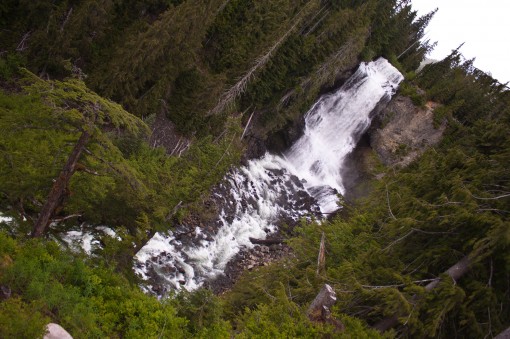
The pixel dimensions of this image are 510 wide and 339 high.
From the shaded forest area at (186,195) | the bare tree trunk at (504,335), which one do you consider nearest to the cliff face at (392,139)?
the shaded forest area at (186,195)

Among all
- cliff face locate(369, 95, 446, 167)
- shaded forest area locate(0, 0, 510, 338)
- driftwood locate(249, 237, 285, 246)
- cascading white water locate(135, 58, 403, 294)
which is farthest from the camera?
cliff face locate(369, 95, 446, 167)

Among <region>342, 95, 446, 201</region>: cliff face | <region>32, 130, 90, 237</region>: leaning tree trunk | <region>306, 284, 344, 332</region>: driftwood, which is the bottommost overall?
<region>32, 130, 90, 237</region>: leaning tree trunk

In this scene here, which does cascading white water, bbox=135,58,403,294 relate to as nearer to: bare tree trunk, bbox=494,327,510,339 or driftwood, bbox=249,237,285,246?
driftwood, bbox=249,237,285,246

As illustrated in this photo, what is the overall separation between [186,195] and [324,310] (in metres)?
8.99

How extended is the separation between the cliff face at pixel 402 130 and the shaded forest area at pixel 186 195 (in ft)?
45.3

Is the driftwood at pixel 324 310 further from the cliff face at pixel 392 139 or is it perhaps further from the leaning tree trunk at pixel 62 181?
the cliff face at pixel 392 139

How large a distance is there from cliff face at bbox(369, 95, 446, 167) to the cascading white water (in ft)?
5.10

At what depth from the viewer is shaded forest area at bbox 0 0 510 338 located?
8141mm

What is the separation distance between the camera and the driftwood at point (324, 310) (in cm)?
858

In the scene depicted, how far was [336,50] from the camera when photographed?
109 ft

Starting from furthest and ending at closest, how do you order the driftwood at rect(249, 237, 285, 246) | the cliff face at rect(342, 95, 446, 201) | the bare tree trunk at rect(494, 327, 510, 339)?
the cliff face at rect(342, 95, 446, 201) < the driftwood at rect(249, 237, 285, 246) < the bare tree trunk at rect(494, 327, 510, 339)

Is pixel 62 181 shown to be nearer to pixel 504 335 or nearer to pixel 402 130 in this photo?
pixel 504 335

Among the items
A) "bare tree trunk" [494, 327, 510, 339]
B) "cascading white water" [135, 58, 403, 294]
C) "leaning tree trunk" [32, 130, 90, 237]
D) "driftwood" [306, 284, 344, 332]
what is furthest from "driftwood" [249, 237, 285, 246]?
"bare tree trunk" [494, 327, 510, 339]

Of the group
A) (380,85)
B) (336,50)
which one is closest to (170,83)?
(336,50)
